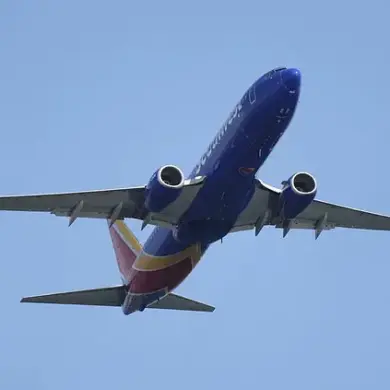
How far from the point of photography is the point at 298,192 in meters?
41.4

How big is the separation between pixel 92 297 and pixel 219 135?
11.9 m

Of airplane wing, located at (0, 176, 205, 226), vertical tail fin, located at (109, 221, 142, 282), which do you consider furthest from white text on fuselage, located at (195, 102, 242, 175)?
vertical tail fin, located at (109, 221, 142, 282)

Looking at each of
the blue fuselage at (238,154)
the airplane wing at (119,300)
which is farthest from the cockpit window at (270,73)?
the airplane wing at (119,300)

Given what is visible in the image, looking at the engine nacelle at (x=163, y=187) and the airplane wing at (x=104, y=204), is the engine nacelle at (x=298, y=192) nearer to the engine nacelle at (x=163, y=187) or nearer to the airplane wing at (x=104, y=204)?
the airplane wing at (x=104, y=204)

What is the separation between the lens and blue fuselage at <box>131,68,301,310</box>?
3828 centimetres

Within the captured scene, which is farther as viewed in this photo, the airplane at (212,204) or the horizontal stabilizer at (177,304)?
the horizontal stabilizer at (177,304)

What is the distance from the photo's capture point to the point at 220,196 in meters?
40.7

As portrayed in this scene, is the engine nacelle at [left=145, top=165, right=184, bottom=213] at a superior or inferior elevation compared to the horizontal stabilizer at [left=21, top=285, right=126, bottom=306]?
superior

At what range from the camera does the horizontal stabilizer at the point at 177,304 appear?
161ft

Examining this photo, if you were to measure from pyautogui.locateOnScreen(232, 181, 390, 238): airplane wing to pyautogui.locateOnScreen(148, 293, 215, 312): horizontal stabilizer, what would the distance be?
17.3 ft

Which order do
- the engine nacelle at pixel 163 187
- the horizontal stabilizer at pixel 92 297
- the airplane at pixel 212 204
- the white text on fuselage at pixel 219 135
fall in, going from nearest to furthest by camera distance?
1. the airplane at pixel 212 204
2. the engine nacelle at pixel 163 187
3. the white text on fuselage at pixel 219 135
4. the horizontal stabilizer at pixel 92 297

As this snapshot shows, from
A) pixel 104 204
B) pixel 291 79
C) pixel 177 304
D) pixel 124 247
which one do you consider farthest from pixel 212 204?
pixel 124 247

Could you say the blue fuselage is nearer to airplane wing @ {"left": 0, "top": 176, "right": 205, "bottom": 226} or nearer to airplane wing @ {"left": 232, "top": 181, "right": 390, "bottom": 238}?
airplane wing @ {"left": 0, "top": 176, "right": 205, "bottom": 226}

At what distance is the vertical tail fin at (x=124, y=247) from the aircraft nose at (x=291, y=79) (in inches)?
594
